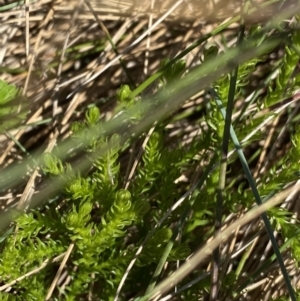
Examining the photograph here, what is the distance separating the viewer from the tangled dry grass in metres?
1.66

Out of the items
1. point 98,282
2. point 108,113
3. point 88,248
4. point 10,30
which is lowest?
point 98,282

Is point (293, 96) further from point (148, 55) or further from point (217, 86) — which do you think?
point (148, 55)

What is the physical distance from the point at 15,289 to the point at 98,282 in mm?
224

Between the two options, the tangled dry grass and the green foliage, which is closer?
the green foliage

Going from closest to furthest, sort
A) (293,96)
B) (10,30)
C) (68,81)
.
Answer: (293,96) → (68,81) → (10,30)

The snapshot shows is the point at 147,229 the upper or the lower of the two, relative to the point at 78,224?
lower

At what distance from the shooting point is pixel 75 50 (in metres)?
1.80

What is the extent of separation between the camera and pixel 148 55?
1.73m

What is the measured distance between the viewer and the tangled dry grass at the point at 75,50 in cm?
166

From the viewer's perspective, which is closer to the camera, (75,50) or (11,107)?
(11,107)

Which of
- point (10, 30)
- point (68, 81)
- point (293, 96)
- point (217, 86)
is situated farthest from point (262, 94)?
point (10, 30)

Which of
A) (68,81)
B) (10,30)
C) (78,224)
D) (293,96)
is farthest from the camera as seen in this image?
(10,30)

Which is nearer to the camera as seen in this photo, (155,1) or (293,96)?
(293,96)

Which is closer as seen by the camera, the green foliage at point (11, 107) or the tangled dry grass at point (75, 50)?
the green foliage at point (11, 107)
